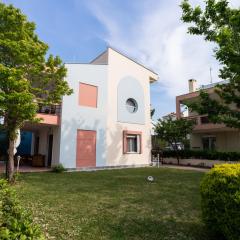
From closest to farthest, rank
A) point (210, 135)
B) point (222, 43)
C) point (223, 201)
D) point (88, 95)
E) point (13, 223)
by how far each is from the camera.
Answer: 1. point (13, 223)
2. point (223, 201)
3. point (222, 43)
4. point (88, 95)
5. point (210, 135)

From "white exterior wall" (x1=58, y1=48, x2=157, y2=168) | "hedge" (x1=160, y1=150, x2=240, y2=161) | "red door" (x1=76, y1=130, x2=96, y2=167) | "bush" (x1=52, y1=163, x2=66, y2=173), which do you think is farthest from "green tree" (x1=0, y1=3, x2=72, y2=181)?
"hedge" (x1=160, y1=150, x2=240, y2=161)

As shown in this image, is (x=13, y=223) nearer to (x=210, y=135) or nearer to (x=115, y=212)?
(x=115, y=212)

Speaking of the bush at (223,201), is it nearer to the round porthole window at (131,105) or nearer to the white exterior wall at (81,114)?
the white exterior wall at (81,114)

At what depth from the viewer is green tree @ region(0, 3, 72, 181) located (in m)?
9.55

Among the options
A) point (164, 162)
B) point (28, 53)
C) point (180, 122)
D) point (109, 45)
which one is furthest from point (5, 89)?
point (164, 162)

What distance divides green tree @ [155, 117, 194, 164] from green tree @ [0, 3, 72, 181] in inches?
561

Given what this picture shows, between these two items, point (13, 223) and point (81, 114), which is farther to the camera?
point (81, 114)

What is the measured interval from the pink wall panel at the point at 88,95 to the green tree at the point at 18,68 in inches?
233

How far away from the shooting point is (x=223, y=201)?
4.21 m

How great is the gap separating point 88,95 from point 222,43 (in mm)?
11085

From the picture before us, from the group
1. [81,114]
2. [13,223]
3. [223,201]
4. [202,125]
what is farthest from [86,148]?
[13,223]

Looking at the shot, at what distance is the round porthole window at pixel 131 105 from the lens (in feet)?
68.1

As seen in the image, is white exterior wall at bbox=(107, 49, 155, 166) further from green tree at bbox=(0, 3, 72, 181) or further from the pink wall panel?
green tree at bbox=(0, 3, 72, 181)

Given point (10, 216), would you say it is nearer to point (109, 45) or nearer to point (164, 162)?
point (109, 45)
